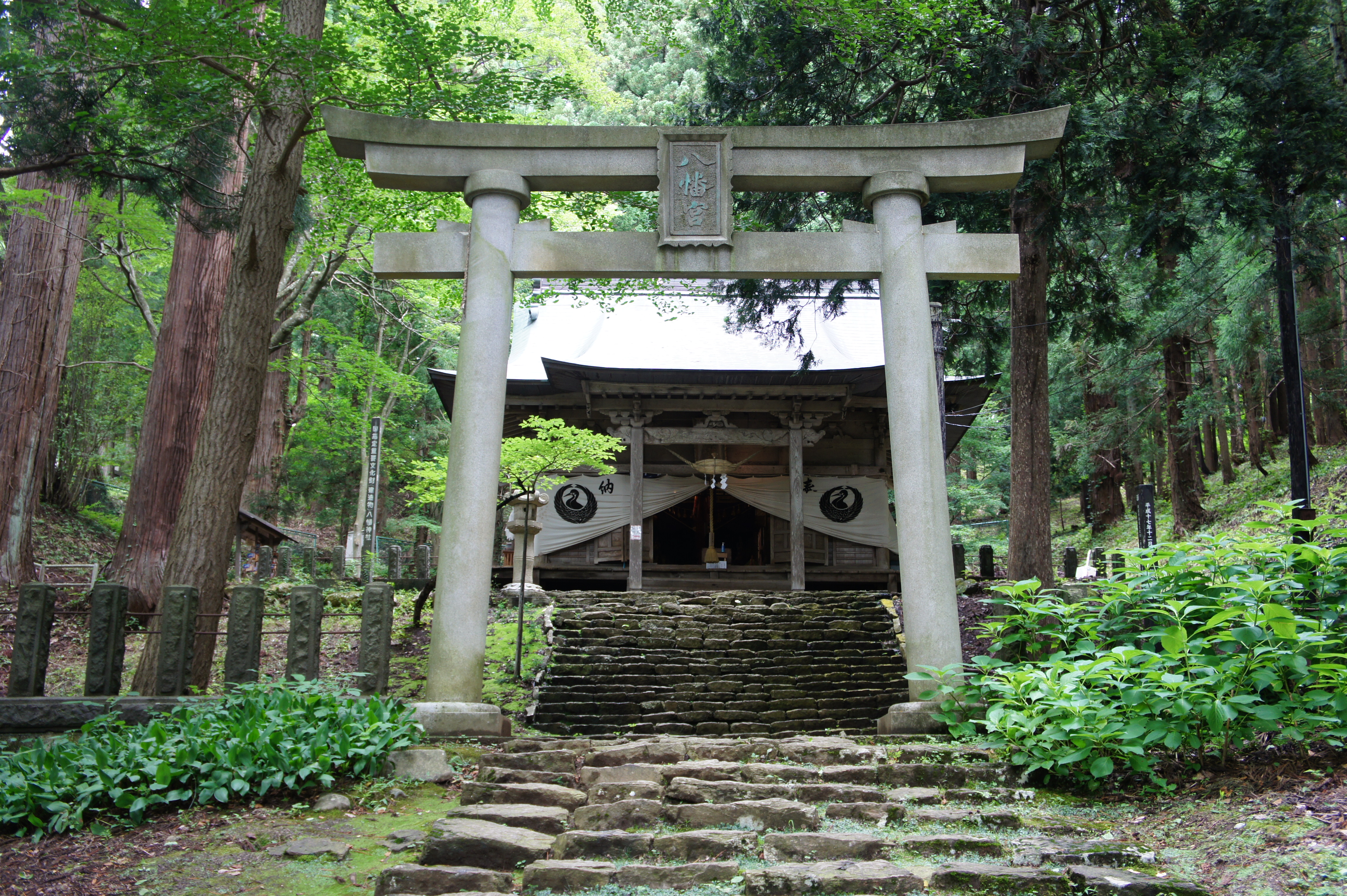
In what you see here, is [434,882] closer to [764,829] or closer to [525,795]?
[525,795]

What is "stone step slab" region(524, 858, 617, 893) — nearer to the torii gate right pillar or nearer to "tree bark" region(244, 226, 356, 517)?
the torii gate right pillar

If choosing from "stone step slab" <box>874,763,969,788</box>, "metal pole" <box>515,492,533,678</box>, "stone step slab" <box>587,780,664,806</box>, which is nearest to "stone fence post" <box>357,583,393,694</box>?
"stone step slab" <box>587,780,664,806</box>

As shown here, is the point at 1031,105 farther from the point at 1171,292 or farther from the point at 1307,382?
the point at 1307,382

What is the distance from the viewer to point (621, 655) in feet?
34.1

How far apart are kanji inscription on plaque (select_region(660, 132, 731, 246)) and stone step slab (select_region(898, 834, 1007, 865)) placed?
4.42 meters

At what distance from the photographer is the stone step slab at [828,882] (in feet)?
10.7

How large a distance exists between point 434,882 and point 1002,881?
2194 millimetres

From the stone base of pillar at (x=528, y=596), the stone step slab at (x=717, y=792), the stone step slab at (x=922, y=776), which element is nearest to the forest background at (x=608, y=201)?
the stone base of pillar at (x=528, y=596)

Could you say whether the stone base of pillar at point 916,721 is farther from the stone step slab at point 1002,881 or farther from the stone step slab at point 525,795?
the stone step slab at point 1002,881

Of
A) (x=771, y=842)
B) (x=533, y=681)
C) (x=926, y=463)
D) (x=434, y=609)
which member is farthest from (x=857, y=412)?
(x=771, y=842)

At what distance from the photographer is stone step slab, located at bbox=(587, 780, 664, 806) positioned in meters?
4.38

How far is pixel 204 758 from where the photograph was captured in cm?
455

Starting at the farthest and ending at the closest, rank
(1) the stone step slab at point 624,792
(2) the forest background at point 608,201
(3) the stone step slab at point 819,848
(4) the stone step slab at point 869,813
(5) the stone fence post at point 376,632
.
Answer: (2) the forest background at point 608,201 → (5) the stone fence post at point 376,632 → (1) the stone step slab at point 624,792 → (4) the stone step slab at point 869,813 → (3) the stone step slab at point 819,848

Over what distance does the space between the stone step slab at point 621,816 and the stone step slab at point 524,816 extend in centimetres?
8
